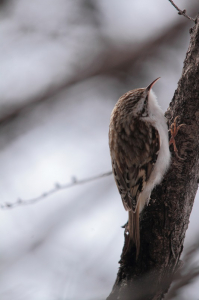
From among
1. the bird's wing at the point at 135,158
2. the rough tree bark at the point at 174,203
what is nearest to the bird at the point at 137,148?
the bird's wing at the point at 135,158

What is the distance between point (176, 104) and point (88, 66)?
1.18 m

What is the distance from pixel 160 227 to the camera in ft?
8.36

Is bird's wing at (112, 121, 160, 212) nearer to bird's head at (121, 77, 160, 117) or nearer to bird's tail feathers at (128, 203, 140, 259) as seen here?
bird's head at (121, 77, 160, 117)

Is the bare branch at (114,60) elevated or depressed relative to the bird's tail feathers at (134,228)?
elevated

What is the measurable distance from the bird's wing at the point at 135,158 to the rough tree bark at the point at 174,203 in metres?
0.32

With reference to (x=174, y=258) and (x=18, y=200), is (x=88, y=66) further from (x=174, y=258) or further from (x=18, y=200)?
(x=174, y=258)

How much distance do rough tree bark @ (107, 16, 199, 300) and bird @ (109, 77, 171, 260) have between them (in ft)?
0.41

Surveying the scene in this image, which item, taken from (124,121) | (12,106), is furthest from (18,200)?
(124,121)

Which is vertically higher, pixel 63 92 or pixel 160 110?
pixel 63 92

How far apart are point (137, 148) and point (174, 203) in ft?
2.37

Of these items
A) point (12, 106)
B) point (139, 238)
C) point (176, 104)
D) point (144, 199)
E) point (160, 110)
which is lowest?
point (139, 238)

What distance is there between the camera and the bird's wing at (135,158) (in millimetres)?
3059

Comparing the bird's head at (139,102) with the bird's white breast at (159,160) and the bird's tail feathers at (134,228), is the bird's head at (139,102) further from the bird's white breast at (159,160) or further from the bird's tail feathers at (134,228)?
the bird's tail feathers at (134,228)

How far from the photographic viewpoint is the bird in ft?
9.41
